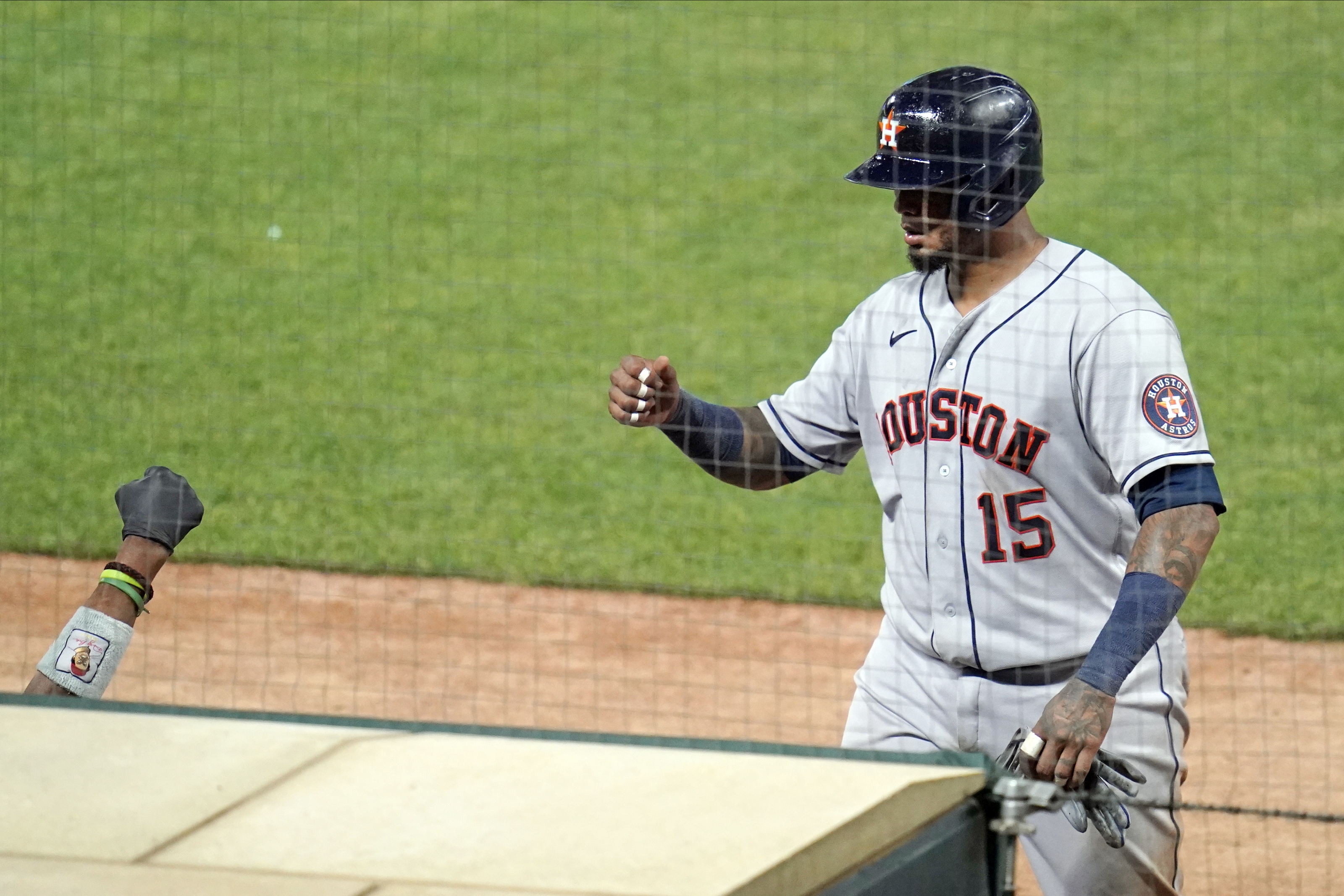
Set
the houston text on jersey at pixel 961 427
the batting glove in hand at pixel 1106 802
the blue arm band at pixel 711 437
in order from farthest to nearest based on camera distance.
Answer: the blue arm band at pixel 711 437 < the houston text on jersey at pixel 961 427 < the batting glove in hand at pixel 1106 802

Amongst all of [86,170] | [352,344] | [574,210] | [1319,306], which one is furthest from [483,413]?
[1319,306]

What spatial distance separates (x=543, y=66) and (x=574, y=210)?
4.39 ft

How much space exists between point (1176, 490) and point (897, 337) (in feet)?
2.26

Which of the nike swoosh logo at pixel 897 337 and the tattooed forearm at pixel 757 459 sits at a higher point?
the nike swoosh logo at pixel 897 337

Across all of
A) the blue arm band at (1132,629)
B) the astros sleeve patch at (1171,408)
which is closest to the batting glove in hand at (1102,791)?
the blue arm band at (1132,629)

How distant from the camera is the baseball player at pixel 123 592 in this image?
10.6ft

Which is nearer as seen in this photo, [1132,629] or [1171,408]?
[1132,629]

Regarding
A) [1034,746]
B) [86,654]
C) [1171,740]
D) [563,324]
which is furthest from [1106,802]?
[563,324]

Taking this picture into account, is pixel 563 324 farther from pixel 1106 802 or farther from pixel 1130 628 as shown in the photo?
pixel 1106 802

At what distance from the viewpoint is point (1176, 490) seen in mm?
2936

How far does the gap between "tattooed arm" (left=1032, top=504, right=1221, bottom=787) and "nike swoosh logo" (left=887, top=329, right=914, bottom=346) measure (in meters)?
0.70

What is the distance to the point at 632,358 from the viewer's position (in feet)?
11.5

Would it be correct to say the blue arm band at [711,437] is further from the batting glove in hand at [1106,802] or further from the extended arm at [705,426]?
the batting glove in hand at [1106,802]

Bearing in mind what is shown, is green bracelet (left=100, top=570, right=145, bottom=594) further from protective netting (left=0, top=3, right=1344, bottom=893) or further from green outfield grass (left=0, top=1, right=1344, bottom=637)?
green outfield grass (left=0, top=1, right=1344, bottom=637)
